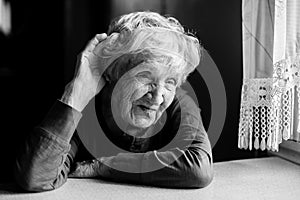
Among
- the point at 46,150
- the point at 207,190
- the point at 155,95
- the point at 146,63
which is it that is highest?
the point at 146,63

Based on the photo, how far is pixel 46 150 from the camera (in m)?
1.31

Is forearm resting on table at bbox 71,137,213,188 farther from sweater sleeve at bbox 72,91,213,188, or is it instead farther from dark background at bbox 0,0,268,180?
dark background at bbox 0,0,268,180

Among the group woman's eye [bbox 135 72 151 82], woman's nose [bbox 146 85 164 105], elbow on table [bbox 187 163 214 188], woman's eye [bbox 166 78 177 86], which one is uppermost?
woman's eye [bbox 135 72 151 82]

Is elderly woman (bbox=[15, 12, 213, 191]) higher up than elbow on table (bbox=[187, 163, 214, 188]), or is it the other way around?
elderly woman (bbox=[15, 12, 213, 191])

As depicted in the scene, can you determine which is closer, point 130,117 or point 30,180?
point 30,180

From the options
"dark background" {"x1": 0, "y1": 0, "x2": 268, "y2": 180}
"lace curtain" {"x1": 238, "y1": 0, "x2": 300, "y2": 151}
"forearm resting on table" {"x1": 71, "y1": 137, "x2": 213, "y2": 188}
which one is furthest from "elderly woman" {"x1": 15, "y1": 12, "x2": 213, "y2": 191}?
"lace curtain" {"x1": 238, "y1": 0, "x2": 300, "y2": 151}

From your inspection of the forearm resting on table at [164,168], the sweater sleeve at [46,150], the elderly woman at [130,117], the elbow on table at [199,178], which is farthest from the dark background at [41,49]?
the elbow on table at [199,178]

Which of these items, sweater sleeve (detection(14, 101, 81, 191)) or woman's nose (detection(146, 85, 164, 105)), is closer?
sweater sleeve (detection(14, 101, 81, 191))

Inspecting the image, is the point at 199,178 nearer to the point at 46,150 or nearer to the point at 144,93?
the point at 144,93

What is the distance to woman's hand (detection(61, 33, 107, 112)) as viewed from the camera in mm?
1376

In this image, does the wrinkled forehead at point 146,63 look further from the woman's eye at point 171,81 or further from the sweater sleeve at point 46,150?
the sweater sleeve at point 46,150

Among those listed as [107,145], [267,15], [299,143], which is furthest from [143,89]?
[299,143]

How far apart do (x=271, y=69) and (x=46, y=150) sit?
0.81 m

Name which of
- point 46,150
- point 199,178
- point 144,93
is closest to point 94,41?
point 144,93
